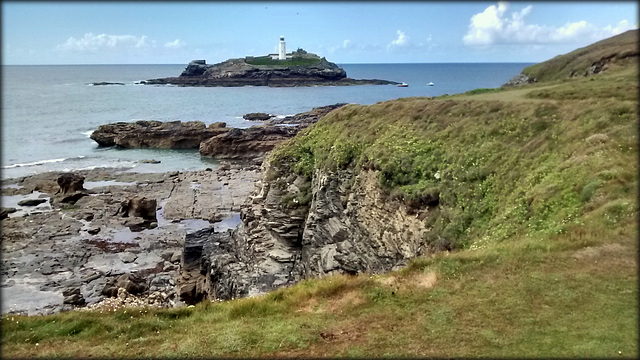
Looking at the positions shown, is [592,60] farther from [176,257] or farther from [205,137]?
[205,137]

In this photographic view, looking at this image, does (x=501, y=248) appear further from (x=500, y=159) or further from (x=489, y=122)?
(x=489, y=122)

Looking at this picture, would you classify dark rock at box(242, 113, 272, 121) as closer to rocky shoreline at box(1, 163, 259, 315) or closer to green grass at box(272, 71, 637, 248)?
rocky shoreline at box(1, 163, 259, 315)

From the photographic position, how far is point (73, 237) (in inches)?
1662

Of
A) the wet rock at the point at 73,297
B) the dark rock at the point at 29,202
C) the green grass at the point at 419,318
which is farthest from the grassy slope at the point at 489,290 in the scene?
the dark rock at the point at 29,202

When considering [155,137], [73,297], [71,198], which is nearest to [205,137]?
[155,137]

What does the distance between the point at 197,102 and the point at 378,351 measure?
469 ft

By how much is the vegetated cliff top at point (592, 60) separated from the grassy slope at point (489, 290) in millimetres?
15168

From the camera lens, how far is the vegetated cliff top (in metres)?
33.5

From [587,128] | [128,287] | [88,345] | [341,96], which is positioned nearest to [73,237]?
[128,287]

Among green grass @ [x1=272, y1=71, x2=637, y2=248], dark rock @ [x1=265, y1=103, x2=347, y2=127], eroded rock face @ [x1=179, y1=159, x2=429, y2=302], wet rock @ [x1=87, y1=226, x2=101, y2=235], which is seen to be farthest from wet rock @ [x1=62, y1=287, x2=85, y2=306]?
dark rock @ [x1=265, y1=103, x2=347, y2=127]

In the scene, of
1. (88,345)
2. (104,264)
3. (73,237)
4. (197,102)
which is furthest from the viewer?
(197,102)

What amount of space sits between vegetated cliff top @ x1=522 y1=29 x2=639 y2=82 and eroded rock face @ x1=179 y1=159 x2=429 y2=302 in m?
21.9

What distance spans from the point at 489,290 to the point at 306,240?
16.9 m

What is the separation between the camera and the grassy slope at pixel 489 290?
33.8 ft
